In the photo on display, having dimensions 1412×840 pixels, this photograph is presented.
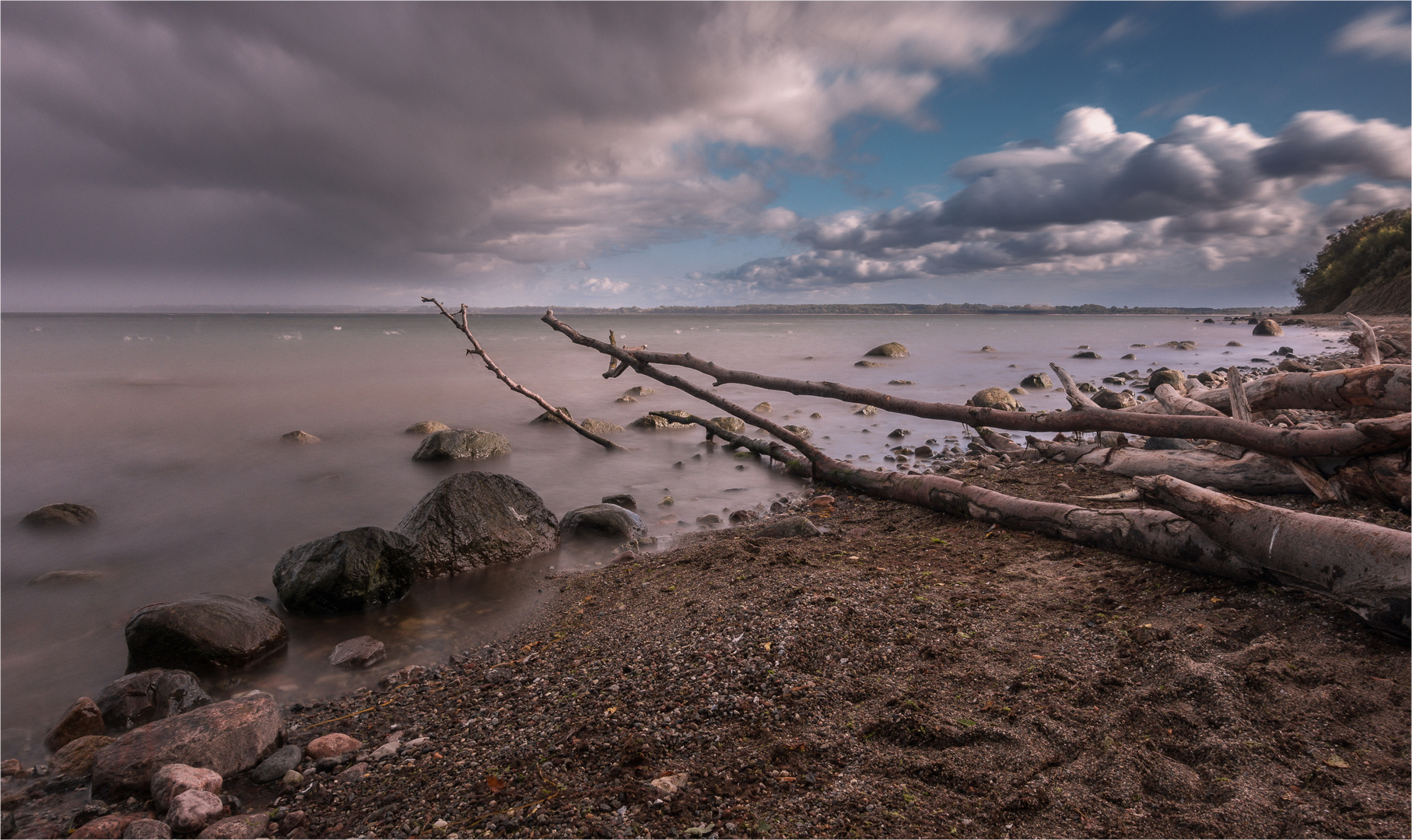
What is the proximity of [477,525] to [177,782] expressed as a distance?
3.80m

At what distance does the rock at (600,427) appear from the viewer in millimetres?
13875

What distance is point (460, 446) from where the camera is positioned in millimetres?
12125

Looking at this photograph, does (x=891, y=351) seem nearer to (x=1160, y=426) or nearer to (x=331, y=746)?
(x=1160, y=426)

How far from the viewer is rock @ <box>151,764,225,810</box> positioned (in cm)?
325

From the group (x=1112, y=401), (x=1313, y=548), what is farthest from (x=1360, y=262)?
(x=1313, y=548)

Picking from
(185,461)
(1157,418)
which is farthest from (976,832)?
(185,461)

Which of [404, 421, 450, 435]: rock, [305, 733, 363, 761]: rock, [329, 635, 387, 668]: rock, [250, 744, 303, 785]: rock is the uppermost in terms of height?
[404, 421, 450, 435]: rock

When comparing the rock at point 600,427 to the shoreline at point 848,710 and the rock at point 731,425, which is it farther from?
the shoreline at point 848,710

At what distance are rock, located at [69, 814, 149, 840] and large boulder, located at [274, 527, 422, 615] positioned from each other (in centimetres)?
274

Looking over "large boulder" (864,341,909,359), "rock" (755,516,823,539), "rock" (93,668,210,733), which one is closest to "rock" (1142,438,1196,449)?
"rock" (755,516,823,539)

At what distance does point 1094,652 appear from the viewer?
3404 millimetres

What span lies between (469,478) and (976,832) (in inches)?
258

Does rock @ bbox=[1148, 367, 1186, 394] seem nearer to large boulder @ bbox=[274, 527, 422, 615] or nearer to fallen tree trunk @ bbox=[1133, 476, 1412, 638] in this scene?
fallen tree trunk @ bbox=[1133, 476, 1412, 638]

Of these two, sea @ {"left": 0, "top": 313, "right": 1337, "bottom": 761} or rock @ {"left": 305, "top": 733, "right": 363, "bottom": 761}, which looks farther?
sea @ {"left": 0, "top": 313, "right": 1337, "bottom": 761}
